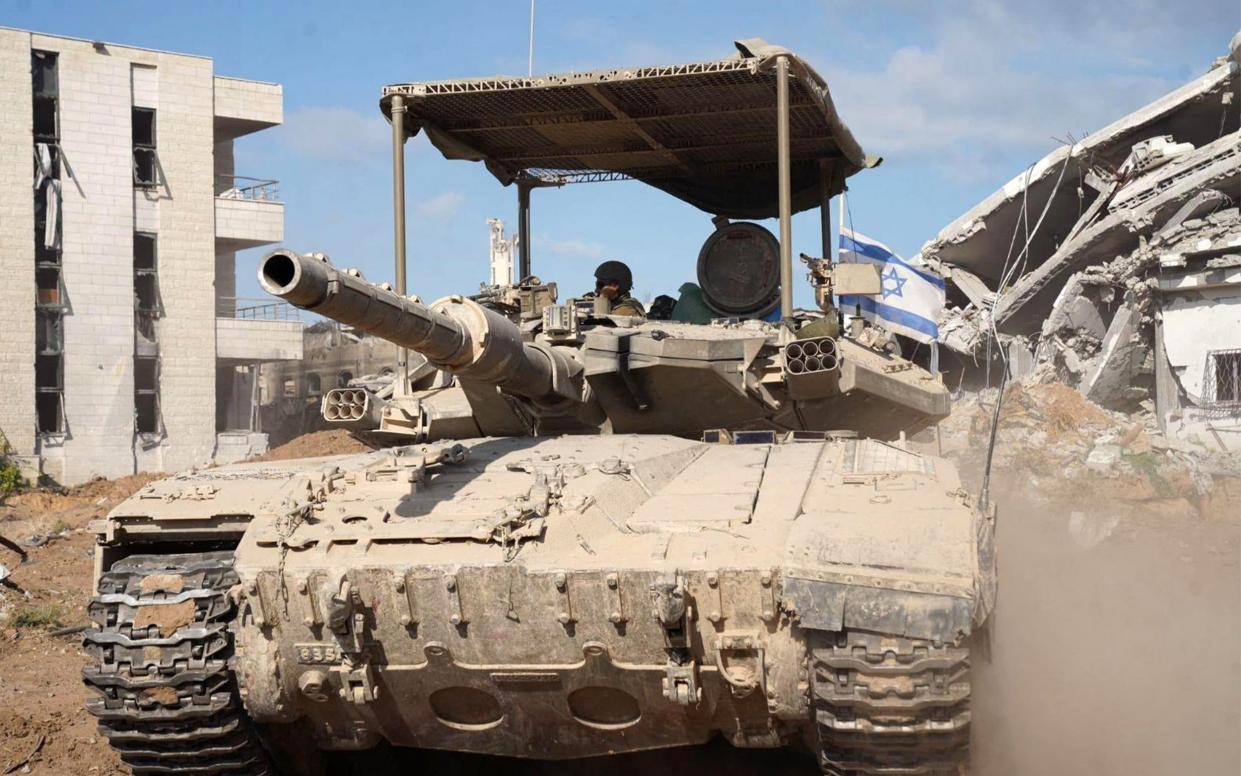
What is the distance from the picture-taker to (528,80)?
12.4m

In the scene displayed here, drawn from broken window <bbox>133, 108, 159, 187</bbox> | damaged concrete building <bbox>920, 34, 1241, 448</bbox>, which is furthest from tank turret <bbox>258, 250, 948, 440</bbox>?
broken window <bbox>133, 108, 159, 187</bbox>

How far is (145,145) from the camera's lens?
33500 mm

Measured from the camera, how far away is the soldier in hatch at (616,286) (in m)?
11.9

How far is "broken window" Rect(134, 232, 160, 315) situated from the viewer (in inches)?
1312

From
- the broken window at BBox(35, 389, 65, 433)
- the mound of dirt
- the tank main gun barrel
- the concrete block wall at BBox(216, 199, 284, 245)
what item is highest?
the concrete block wall at BBox(216, 199, 284, 245)

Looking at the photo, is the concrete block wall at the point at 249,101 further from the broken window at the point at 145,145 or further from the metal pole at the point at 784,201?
the metal pole at the point at 784,201

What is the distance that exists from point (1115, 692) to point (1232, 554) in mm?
6948

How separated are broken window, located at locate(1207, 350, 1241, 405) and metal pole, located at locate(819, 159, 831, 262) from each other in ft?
34.0

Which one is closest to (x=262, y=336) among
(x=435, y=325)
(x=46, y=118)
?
(x=46, y=118)

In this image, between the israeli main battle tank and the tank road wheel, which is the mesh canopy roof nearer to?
the israeli main battle tank

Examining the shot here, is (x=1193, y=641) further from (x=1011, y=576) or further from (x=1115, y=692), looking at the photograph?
(x=1115, y=692)

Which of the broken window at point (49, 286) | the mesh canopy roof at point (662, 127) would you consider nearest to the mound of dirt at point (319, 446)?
the broken window at point (49, 286)

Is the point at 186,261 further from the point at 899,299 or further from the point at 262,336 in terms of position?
the point at 899,299

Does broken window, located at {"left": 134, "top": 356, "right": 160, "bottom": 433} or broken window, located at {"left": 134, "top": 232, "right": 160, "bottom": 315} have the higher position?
broken window, located at {"left": 134, "top": 232, "right": 160, "bottom": 315}
